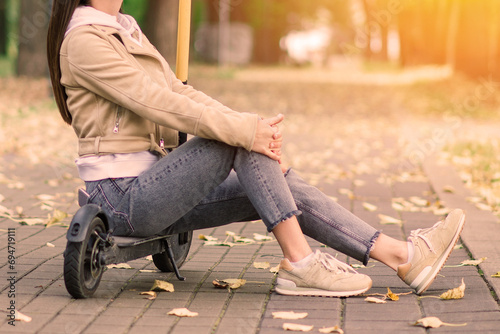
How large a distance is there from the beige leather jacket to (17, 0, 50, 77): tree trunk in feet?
51.2

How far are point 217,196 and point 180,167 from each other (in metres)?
0.27

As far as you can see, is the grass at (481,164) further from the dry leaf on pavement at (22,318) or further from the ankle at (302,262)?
the dry leaf on pavement at (22,318)

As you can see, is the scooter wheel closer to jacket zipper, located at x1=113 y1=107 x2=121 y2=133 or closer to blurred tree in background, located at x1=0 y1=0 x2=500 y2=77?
jacket zipper, located at x1=113 y1=107 x2=121 y2=133

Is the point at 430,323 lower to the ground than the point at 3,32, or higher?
lower

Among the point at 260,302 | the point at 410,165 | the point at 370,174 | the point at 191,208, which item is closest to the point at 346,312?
the point at 260,302

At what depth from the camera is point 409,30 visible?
34.2m

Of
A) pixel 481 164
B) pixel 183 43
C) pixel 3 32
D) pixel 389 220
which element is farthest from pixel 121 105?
pixel 3 32

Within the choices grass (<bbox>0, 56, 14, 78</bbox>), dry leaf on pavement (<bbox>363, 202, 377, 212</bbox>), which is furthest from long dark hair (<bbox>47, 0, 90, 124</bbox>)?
grass (<bbox>0, 56, 14, 78</bbox>)

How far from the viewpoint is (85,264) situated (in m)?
3.25

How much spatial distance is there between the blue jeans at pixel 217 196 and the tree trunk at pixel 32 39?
618 inches

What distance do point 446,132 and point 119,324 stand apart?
8907 millimetres

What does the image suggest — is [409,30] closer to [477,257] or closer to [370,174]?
[370,174]

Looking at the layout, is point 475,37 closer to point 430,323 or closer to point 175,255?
point 175,255

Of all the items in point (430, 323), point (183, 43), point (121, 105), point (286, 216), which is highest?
point (183, 43)
